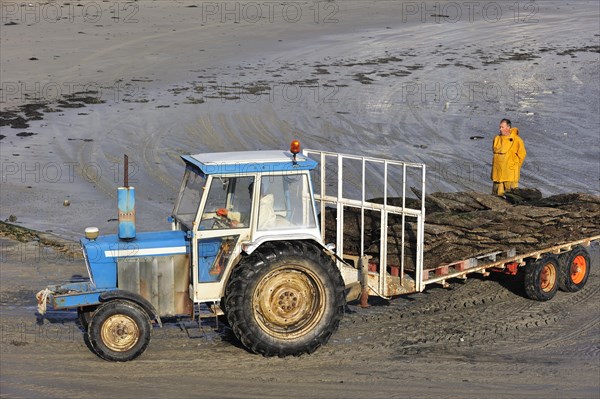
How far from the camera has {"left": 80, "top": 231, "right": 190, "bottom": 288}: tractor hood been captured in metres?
10.6

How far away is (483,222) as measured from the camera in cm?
1246

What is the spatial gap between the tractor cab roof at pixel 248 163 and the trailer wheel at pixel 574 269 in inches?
173

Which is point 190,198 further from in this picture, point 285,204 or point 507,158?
point 507,158

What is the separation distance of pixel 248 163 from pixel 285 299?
1459 mm

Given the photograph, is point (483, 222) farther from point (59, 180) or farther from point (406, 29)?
point (406, 29)

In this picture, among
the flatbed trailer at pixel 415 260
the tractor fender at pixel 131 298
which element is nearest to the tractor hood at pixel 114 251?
the tractor fender at pixel 131 298

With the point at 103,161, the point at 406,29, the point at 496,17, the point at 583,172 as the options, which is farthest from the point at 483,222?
the point at 496,17

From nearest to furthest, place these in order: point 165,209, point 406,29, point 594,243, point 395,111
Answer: point 594,243 < point 165,209 < point 395,111 < point 406,29

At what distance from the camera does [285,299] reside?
10.8m

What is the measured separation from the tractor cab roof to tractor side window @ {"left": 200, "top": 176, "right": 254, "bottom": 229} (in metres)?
0.12

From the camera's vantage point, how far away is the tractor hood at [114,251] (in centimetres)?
1061

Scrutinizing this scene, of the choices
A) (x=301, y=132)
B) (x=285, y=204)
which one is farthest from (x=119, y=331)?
(x=301, y=132)

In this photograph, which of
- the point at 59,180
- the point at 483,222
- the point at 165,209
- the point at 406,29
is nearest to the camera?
the point at 483,222

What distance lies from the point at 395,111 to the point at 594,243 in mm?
8746
